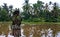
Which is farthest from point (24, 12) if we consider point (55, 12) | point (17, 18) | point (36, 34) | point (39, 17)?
point (17, 18)

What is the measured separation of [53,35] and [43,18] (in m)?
28.0

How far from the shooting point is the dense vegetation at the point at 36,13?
36.0 metres

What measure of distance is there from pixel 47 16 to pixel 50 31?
2732 centimetres

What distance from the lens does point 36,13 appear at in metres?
39.6

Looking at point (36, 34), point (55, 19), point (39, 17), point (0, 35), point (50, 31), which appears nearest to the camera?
point (36, 34)

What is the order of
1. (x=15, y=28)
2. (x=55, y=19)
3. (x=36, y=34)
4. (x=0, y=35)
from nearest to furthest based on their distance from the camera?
(x=15, y=28) < (x=36, y=34) < (x=0, y=35) < (x=55, y=19)

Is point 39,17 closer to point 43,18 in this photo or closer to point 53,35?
point 43,18

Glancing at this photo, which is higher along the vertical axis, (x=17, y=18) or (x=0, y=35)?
(x=17, y=18)

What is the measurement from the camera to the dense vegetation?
118 feet

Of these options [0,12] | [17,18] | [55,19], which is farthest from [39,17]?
[17,18]

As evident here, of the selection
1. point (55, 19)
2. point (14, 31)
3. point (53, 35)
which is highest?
point (14, 31)

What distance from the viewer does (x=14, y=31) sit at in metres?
5.56

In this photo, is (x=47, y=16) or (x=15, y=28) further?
(x=47, y=16)

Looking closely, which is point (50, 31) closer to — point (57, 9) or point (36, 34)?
point (36, 34)
